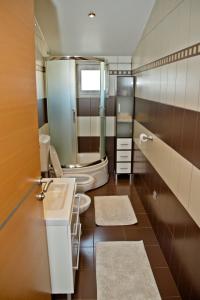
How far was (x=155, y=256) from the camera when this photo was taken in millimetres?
2387

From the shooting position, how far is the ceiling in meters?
2.77

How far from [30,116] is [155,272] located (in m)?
1.78

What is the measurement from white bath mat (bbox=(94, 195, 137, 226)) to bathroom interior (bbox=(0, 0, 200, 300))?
1 cm

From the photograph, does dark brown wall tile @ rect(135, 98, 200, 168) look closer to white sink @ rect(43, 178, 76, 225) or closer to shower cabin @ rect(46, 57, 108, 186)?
white sink @ rect(43, 178, 76, 225)

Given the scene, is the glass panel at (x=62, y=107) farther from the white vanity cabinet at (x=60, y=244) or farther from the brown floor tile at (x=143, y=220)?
the white vanity cabinet at (x=60, y=244)

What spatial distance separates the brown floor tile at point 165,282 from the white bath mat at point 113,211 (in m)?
0.80

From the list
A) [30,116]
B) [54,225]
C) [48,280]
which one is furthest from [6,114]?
[48,280]

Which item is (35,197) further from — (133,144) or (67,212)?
(133,144)

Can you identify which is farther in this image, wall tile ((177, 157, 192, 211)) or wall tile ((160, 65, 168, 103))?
wall tile ((160, 65, 168, 103))

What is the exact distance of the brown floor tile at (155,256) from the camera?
228 centimetres

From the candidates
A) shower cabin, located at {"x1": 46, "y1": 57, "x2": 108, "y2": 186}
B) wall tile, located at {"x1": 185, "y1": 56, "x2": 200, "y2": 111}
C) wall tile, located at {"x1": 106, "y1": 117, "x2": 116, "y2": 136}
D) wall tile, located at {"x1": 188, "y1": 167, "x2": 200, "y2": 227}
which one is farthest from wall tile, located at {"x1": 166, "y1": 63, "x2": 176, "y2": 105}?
wall tile, located at {"x1": 106, "y1": 117, "x2": 116, "y2": 136}

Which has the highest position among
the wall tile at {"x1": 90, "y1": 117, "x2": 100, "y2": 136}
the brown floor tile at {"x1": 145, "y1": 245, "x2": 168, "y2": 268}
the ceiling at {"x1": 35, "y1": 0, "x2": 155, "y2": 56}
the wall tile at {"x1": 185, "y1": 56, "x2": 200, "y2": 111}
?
the ceiling at {"x1": 35, "y1": 0, "x2": 155, "y2": 56}

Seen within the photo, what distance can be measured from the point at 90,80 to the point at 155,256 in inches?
107

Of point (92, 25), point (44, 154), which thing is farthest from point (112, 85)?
point (44, 154)
